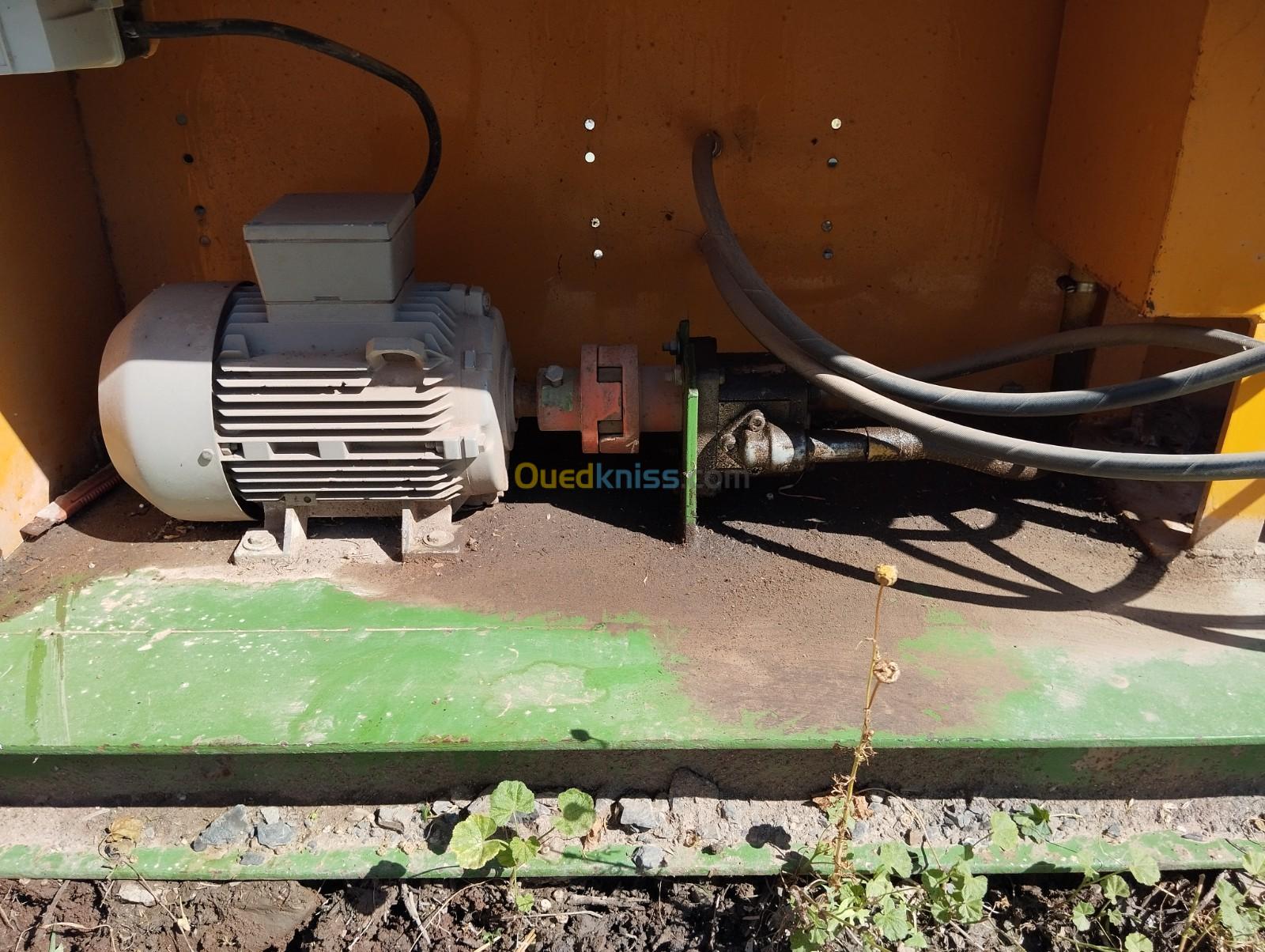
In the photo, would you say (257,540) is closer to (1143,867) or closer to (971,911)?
(971,911)

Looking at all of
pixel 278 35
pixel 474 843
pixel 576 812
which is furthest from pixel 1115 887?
pixel 278 35

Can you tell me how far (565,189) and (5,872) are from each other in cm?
149

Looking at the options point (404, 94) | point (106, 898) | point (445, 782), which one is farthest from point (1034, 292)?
point (106, 898)

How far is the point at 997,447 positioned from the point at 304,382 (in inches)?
44.1

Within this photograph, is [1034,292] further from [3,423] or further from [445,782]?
[3,423]

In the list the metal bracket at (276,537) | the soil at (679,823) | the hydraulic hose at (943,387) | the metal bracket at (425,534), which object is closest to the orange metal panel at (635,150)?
the hydraulic hose at (943,387)

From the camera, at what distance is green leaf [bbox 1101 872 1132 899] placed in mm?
1315

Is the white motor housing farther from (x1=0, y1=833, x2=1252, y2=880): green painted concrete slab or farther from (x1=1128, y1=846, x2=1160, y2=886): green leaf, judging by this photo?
(x1=1128, y1=846, x2=1160, y2=886): green leaf

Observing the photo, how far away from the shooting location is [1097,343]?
1.73 meters

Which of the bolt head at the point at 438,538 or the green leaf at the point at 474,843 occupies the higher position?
the bolt head at the point at 438,538

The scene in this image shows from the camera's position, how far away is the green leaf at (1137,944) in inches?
50.1

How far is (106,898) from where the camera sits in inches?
52.2

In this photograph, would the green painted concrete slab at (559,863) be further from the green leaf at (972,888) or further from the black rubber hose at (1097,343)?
the black rubber hose at (1097,343)

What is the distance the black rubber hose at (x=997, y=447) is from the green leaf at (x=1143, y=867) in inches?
21.1
